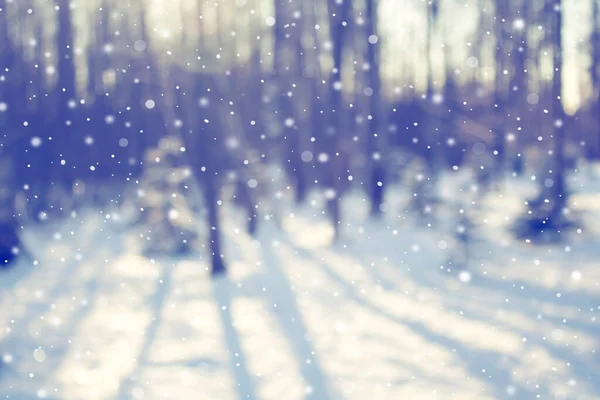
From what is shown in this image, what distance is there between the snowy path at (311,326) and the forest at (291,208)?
32 mm

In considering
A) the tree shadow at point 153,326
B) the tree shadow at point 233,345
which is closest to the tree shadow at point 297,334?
the tree shadow at point 233,345

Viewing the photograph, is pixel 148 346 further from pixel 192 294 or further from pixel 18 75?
pixel 18 75

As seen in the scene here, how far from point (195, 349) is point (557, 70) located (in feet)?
23.8

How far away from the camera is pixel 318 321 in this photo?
609 centimetres

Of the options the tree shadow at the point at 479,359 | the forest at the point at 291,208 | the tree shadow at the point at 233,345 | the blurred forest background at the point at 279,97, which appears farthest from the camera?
the blurred forest background at the point at 279,97

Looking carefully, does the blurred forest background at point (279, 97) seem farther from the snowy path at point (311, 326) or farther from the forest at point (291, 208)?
the snowy path at point (311, 326)

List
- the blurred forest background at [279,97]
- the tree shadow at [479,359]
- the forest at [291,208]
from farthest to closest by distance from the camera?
the blurred forest background at [279,97]
the forest at [291,208]
the tree shadow at [479,359]

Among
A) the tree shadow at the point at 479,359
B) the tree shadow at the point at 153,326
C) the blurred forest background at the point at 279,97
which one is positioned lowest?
the tree shadow at the point at 479,359

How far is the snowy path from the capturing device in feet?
14.4

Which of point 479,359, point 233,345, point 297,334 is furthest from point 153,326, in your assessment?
point 479,359

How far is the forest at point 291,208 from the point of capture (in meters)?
4.90

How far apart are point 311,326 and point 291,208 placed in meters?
9.44

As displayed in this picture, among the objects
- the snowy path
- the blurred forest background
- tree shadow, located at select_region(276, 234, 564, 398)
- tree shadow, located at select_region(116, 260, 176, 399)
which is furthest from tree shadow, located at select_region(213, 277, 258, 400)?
tree shadow, located at select_region(276, 234, 564, 398)

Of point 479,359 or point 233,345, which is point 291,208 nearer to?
point 233,345
